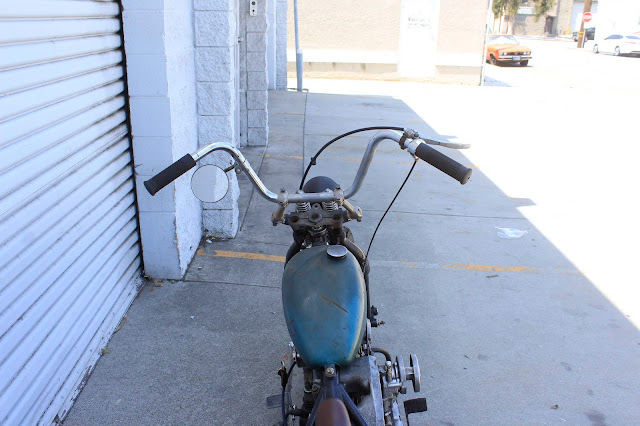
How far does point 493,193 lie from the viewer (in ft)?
23.5

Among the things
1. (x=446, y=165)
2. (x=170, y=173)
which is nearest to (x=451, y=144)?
(x=446, y=165)

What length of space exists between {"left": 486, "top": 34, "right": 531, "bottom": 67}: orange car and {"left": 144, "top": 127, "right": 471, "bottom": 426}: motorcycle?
84.5 ft

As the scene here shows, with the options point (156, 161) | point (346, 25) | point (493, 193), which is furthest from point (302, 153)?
point (346, 25)

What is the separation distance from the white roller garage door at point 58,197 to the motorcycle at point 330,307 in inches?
29.6

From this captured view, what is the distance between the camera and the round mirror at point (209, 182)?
2.43 meters

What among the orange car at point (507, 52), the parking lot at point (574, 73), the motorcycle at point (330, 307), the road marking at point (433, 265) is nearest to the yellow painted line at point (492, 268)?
the road marking at point (433, 265)

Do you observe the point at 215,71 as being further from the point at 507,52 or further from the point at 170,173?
the point at 507,52

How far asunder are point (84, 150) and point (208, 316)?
145cm

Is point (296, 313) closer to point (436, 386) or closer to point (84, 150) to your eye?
point (436, 386)

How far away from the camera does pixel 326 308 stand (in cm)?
214

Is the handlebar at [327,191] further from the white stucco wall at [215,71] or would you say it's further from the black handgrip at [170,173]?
the white stucco wall at [215,71]

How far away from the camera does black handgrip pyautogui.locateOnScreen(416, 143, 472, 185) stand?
2.30m

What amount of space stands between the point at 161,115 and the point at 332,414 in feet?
9.18

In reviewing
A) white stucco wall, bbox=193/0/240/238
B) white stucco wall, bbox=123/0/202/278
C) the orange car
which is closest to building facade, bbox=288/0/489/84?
the orange car
